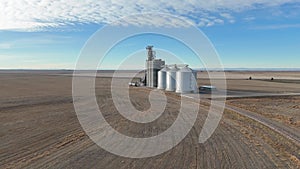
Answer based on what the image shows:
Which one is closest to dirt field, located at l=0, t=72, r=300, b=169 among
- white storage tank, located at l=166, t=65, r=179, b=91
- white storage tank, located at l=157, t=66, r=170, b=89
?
white storage tank, located at l=166, t=65, r=179, b=91

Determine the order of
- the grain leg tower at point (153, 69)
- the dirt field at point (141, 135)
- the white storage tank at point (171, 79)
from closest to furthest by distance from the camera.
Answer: the dirt field at point (141, 135)
the white storage tank at point (171, 79)
the grain leg tower at point (153, 69)

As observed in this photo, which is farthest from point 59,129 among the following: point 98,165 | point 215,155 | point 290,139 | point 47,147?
point 290,139

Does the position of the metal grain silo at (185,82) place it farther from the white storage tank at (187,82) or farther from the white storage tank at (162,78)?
the white storage tank at (162,78)

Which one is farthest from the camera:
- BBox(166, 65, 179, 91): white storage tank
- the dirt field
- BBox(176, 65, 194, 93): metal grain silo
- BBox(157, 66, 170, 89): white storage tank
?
BBox(157, 66, 170, 89): white storage tank

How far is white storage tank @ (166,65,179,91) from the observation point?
103ft

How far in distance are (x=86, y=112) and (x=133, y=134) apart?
21.5 feet

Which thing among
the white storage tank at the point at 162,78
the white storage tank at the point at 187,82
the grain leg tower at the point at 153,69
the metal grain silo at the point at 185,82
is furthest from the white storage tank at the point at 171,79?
the grain leg tower at the point at 153,69

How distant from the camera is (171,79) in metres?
31.7

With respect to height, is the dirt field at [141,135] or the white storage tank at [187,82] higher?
the white storage tank at [187,82]

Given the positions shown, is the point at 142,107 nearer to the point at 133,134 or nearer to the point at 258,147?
the point at 133,134

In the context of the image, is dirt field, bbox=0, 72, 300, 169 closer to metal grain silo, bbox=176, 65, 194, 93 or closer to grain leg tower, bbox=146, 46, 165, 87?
metal grain silo, bbox=176, 65, 194, 93

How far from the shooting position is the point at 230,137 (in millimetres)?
11508

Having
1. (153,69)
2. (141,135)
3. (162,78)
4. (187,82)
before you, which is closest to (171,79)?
(162,78)

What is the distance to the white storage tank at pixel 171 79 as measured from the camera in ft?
103
